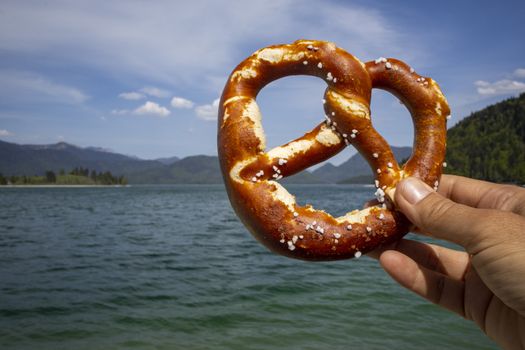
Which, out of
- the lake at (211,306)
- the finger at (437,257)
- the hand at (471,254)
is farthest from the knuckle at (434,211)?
the lake at (211,306)

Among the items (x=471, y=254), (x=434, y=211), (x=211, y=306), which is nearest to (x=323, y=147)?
(x=434, y=211)

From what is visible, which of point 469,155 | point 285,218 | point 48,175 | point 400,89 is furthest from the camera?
point 48,175

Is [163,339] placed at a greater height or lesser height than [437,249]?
lesser

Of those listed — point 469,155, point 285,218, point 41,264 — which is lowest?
point 41,264

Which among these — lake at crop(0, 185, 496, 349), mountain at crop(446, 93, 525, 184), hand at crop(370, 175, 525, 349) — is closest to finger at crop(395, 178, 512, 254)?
hand at crop(370, 175, 525, 349)

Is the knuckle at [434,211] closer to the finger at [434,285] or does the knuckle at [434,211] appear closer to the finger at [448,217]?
the finger at [448,217]

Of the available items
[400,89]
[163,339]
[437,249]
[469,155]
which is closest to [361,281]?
[163,339]

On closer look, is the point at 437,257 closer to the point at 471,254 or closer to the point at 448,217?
the point at 471,254

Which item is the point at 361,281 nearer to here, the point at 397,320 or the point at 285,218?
the point at 397,320
